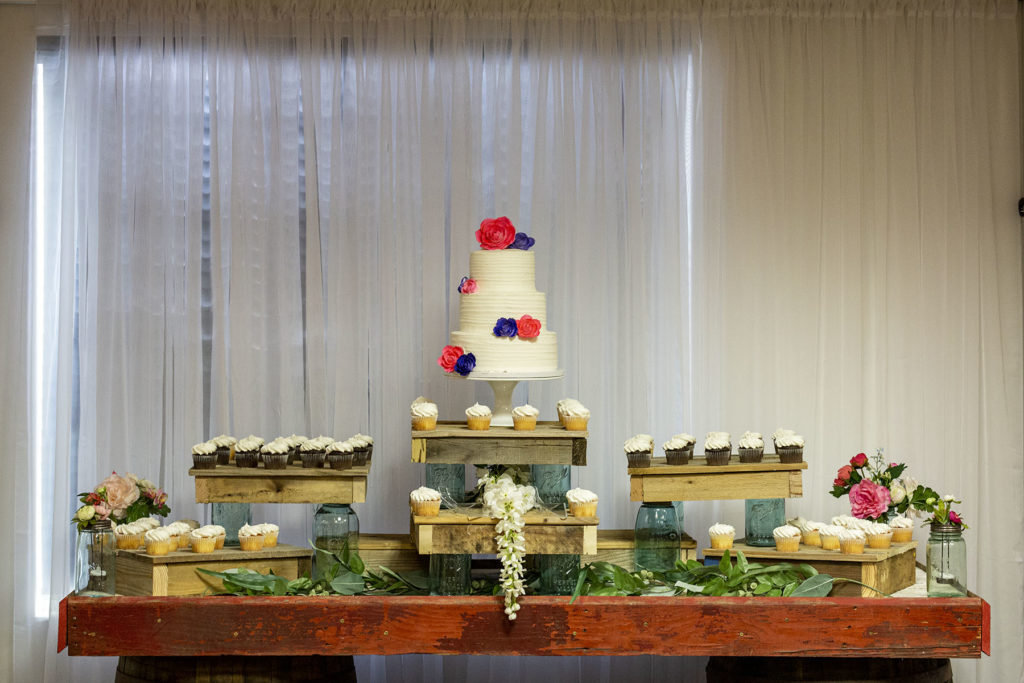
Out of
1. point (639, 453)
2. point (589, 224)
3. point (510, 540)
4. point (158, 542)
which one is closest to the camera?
point (510, 540)

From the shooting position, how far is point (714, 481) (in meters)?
2.47

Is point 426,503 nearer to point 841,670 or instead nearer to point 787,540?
point 787,540

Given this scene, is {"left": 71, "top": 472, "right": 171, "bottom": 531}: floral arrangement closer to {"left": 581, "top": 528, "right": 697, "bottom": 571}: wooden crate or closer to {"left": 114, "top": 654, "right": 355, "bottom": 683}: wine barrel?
{"left": 114, "top": 654, "right": 355, "bottom": 683}: wine barrel

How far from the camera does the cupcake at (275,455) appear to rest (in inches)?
96.6

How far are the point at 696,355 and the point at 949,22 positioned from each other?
117 centimetres

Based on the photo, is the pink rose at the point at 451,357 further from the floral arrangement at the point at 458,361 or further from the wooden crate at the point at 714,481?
the wooden crate at the point at 714,481

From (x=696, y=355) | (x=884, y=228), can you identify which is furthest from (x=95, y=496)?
(x=884, y=228)

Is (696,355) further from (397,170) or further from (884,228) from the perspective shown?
(397,170)

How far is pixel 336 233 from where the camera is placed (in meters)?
3.00

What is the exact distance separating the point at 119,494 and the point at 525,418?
3.15 feet

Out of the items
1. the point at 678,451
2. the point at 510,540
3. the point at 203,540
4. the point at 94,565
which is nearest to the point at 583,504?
the point at 510,540

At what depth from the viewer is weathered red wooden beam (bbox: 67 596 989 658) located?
226 cm

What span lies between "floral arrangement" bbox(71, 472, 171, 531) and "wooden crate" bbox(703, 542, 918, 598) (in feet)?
4.38

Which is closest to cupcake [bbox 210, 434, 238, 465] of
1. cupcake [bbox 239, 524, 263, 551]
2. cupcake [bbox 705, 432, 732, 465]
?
cupcake [bbox 239, 524, 263, 551]
